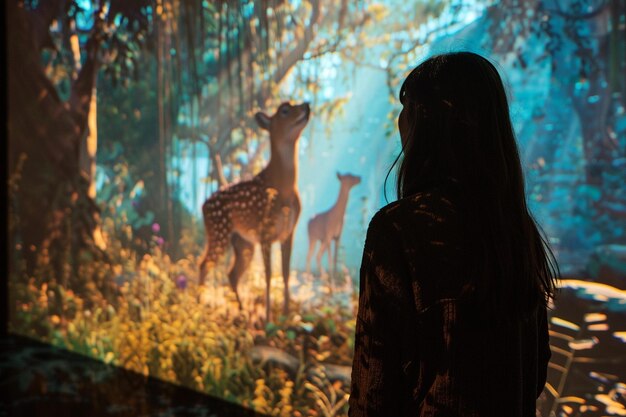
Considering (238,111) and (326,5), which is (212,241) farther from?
(326,5)

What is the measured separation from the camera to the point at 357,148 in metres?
2.94

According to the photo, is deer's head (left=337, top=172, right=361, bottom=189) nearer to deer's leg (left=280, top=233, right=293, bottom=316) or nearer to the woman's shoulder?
deer's leg (left=280, top=233, right=293, bottom=316)

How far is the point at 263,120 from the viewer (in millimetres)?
3242

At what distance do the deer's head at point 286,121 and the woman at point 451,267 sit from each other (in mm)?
2155

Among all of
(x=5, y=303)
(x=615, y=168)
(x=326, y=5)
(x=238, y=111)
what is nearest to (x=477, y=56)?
(x=615, y=168)

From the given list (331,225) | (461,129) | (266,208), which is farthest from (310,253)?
(461,129)

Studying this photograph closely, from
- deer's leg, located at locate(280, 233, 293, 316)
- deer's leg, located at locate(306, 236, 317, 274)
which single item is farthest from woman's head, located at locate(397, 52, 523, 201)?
deer's leg, located at locate(280, 233, 293, 316)

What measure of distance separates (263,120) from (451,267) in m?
2.47

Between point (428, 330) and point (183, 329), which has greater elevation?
point (428, 330)

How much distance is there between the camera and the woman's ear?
3230 mm

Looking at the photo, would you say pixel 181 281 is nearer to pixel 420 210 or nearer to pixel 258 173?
pixel 258 173

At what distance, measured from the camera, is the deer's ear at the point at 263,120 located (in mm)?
3230

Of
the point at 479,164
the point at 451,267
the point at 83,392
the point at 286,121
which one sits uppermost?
the point at 286,121

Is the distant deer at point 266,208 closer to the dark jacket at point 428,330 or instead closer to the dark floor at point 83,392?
the dark floor at point 83,392
